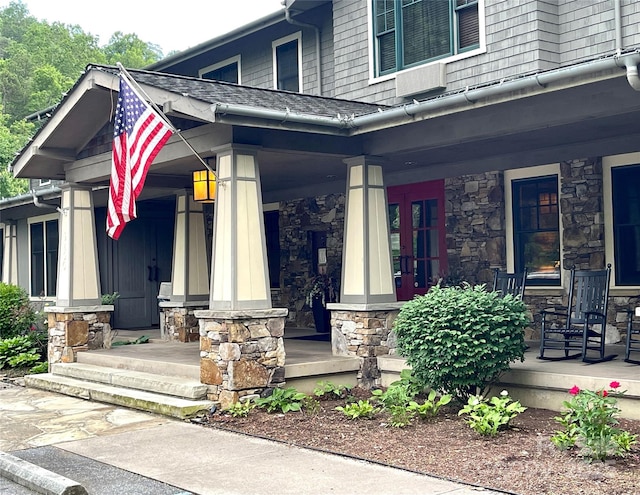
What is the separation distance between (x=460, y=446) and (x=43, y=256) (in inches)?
543

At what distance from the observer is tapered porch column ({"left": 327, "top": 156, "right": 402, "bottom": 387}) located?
885 centimetres

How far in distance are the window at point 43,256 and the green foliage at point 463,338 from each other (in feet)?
39.1

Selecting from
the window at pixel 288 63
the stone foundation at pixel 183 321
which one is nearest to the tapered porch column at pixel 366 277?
the stone foundation at pixel 183 321

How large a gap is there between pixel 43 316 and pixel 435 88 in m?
8.39

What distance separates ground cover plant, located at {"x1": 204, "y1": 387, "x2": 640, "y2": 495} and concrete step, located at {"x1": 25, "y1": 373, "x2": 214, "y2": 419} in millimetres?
287

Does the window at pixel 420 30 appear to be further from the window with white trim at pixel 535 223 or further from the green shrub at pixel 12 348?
the green shrub at pixel 12 348

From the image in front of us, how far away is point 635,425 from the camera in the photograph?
21.1 feet

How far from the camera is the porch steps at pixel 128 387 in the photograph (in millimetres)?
8055

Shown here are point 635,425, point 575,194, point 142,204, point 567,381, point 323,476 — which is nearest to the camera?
point 323,476

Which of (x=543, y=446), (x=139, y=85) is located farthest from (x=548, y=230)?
(x=139, y=85)

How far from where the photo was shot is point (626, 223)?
30.6 feet

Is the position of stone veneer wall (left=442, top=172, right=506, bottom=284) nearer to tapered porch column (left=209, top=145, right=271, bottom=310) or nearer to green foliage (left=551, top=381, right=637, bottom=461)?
tapered porch column (left=209, top=145, right=271, bottom=310)

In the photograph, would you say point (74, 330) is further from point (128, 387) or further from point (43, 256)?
point (43, 256)

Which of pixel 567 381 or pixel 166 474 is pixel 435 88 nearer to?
pixel 567 381
